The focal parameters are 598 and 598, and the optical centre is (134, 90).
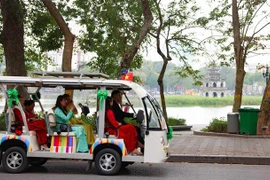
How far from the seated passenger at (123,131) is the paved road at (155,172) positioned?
1.82 feet

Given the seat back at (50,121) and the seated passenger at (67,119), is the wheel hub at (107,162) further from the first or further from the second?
the seat back at (50,121)

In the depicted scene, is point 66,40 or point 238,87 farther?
point 238,87

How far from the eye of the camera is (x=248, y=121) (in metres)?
21.7

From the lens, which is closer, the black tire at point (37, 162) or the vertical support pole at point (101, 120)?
the vertical support pole at point (101, 120)

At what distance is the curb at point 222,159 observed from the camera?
13414 millimetres

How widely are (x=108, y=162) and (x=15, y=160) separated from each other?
1.74 metres

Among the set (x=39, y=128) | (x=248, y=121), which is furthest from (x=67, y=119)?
(x=248, y=121)

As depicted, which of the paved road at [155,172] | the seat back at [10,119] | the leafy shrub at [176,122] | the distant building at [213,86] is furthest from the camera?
the distant building at [213,86]

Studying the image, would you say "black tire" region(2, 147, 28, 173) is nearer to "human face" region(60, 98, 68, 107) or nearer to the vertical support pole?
"human face" region(60, 98, 68, 107)

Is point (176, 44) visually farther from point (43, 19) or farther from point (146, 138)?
point (146, 138)

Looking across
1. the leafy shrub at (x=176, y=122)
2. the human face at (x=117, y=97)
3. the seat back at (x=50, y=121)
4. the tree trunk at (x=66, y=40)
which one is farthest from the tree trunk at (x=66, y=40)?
the leafy shrub at (x=176, y=122)

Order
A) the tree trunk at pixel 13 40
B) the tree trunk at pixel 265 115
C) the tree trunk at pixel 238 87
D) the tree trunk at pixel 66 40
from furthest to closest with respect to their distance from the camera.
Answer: the tree trunk at pixel 238 87 < the tree trunk at pixel 13 40 < the tree trunk at pixel 265 115 < the tree trunk at pixel 66 40

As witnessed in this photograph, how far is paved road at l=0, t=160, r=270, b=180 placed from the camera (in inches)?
427

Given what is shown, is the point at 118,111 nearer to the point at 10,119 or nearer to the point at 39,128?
the point at 39,128
